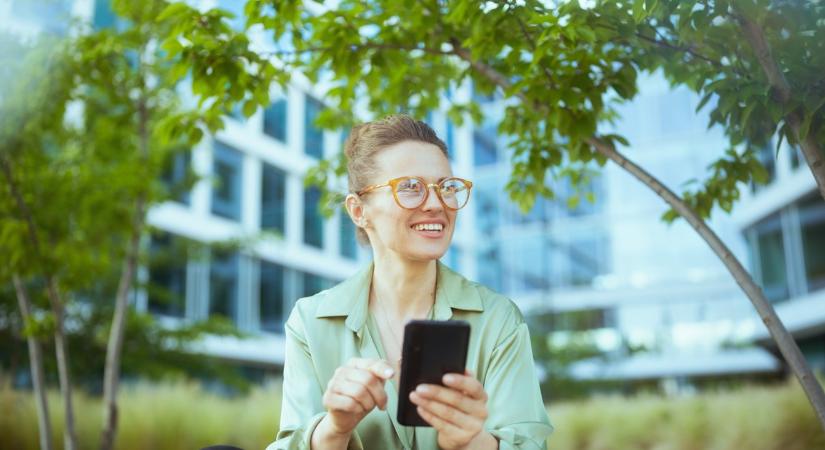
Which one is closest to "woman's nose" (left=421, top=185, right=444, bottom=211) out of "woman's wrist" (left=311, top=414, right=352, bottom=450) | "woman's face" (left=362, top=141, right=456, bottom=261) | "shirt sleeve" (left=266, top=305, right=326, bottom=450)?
"woman's face" (left=362, top=141, right=456, bottom=261)

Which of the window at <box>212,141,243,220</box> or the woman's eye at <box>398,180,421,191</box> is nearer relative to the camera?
the woman's eye at <box>398,180,421,191</box>

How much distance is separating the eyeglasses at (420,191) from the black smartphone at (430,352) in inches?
25.4

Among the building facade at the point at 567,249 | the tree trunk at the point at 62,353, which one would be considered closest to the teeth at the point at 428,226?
the tree trunk at the point at 62,353

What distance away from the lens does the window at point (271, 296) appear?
82.8 feet

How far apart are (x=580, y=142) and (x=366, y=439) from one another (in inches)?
85.9

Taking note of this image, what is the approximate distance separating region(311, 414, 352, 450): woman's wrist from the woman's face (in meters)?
0.56

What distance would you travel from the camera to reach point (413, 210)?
232cm

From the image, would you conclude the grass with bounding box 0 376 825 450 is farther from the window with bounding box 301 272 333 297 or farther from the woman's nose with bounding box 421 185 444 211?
the window with bounding box 301 272 333 297

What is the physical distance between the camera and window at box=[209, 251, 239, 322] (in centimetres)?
2312

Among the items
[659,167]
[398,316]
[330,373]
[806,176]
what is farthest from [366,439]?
[659,167]

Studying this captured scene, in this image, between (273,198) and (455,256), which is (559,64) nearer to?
(273,198)

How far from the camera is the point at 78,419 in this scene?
33.1 ft

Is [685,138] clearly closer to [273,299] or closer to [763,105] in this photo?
[273,299]

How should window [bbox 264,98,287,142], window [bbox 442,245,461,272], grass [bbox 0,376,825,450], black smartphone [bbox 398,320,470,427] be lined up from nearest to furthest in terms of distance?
black smartphone [bbox 398,320,470,427] < grass [bbox 0,376,825,450] < window [bbox 264,98,287,142] < window [bbox 442,245,461,272]
